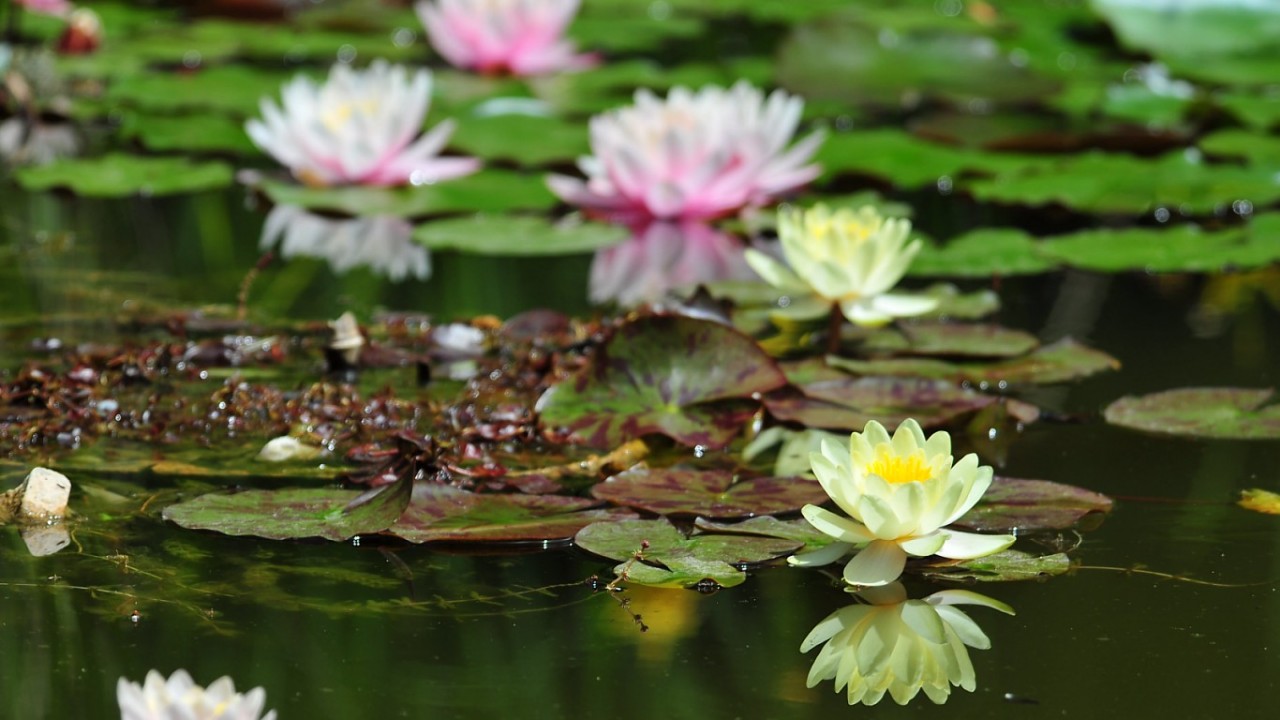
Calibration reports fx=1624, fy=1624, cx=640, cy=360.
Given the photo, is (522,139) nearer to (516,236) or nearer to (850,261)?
(516,236)

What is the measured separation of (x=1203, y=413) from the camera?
2.04 metres

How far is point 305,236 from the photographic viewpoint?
3.06 meters

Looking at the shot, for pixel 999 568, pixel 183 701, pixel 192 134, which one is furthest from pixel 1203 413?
pixel 192 134

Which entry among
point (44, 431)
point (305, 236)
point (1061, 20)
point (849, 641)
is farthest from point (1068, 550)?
point (1061, 20)

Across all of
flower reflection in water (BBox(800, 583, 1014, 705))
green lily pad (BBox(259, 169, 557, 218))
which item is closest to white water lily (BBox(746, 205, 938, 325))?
flower reflection in water (BBox(800, 583, 1014, 705))

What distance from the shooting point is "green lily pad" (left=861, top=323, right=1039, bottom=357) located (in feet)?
7.50

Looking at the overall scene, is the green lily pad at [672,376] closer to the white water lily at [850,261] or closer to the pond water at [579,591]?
the pond water at [579,591]

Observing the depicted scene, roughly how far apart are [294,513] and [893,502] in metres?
0.62

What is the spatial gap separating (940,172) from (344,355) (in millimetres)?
1628

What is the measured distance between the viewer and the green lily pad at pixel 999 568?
1543 millimetres

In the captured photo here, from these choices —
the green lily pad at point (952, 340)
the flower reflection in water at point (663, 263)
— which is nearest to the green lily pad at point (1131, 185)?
the flower reflection in water at point (663, 263)

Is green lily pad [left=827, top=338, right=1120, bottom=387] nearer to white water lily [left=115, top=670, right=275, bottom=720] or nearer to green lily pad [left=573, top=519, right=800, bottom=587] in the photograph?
green lily pad [left=573, top=519, right=800, bottom=587]

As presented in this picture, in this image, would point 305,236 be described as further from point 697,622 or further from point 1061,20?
point 1061,20

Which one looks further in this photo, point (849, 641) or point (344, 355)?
point (344, 355)
